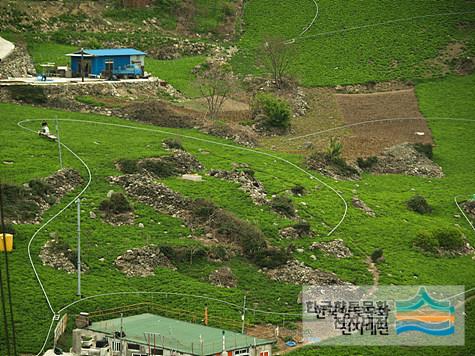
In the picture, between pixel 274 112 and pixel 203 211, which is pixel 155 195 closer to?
pixel 203 211

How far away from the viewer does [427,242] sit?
86.6m

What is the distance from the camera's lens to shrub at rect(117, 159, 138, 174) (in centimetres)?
8819

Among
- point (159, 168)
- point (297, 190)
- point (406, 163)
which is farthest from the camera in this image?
point (406, 163)

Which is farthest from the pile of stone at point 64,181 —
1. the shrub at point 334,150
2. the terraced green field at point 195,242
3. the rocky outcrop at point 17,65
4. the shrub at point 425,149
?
the shrub at point 425,149

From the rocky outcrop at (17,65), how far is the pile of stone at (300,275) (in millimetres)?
31819

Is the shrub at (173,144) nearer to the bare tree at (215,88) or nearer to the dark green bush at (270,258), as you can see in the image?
the bare tree at (215,88)

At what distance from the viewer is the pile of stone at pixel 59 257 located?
76375 millimetres

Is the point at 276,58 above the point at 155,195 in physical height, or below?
above

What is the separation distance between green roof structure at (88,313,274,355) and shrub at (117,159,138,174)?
1668 centimetres

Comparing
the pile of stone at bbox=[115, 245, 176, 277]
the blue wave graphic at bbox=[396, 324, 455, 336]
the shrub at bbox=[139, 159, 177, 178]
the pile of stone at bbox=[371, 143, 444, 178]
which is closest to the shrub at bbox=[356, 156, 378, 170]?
the pile of stone at bbox=[371, 143, 444, 178]

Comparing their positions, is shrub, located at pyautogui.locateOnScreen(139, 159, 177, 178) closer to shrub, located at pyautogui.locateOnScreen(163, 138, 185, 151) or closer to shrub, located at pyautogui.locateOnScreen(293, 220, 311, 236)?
shrub, located at pyautogui.locateOnScreen(163, 138, 185, 151)

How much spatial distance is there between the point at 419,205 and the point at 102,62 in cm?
2681

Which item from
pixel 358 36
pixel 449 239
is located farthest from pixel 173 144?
pixel 358 36

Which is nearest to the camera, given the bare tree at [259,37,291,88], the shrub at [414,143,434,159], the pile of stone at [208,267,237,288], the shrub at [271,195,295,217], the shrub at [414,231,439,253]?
the pile of stone at [208,267,237,288]
